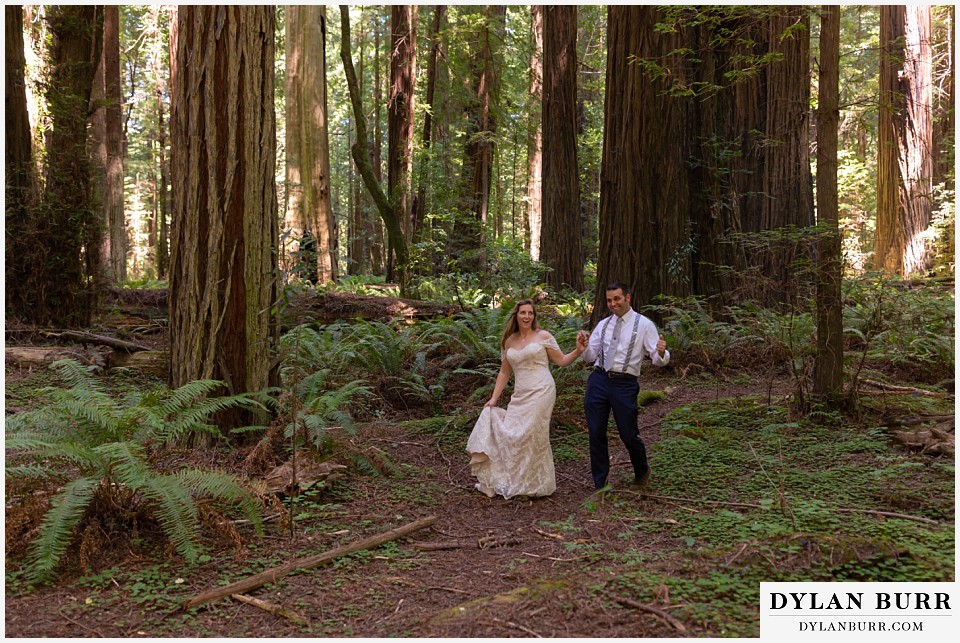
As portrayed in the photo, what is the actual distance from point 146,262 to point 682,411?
41.9 meters

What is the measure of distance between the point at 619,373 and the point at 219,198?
12.1 ft

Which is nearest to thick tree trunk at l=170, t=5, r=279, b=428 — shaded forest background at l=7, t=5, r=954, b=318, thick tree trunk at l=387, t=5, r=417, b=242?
shaded forest background at l=7, t=5, r=954, b=318

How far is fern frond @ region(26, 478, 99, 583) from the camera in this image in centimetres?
389

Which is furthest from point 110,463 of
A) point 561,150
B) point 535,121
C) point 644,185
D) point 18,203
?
point 535,121

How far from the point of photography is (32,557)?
412cm

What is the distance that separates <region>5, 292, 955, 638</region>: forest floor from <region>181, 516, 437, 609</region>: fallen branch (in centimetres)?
4

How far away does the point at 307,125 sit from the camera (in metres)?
14.9

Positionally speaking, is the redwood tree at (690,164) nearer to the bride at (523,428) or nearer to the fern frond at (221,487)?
the bride at (523,428)

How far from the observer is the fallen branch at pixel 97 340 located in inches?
374

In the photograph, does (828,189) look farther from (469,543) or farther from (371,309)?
(371,309)

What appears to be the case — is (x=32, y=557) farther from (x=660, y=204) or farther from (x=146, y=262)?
(x=146, y=262)

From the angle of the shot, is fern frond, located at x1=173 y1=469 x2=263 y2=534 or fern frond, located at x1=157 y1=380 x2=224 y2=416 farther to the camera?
fern frond, located at x1=157 y1=380 x2=224 y2=416

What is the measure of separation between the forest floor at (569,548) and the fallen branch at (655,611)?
0.04 feet

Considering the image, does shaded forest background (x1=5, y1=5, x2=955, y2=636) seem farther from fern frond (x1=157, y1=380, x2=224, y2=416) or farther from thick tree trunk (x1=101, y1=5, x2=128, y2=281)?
thick tree trunk (x1=101, y1=5, x2=128, y2=281)
